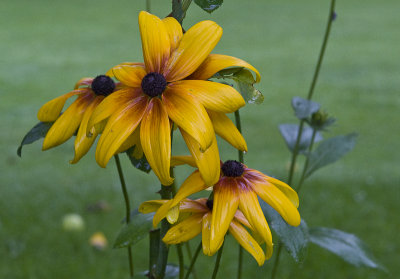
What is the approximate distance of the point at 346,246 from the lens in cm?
99

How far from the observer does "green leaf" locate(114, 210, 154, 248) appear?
699 mm

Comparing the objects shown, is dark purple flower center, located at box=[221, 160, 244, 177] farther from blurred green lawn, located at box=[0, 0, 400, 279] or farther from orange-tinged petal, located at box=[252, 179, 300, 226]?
blurred green lawn, located at box=[0, 0, 400, 279]

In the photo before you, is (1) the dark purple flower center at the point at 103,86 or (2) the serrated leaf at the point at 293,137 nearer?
(1) the dark purple flower center at the point at 103,86

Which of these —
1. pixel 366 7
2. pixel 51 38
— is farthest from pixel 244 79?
pixel 366 7

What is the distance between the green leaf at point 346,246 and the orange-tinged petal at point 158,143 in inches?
23.2

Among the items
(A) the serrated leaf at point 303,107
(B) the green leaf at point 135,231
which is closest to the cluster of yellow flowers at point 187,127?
(B) the green leaf at point 135,231

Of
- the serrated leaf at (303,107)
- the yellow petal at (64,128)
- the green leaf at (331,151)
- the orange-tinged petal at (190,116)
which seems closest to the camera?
the orange-tinged petal at (190,116)

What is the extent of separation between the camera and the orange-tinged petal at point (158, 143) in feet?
1.50

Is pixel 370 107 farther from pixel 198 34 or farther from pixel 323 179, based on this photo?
pixel 198 34

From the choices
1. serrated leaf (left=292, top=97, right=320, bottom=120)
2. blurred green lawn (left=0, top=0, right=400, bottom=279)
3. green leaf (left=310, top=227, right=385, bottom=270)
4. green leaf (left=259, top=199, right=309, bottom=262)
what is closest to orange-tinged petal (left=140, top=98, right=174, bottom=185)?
green leaf (left=259, top=199, right=309, bottom=262)

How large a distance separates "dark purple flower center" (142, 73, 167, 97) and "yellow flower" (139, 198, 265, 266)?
0.12m

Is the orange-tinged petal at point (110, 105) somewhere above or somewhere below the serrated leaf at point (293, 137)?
above

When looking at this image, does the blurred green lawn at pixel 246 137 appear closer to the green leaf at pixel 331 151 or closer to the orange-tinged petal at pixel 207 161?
the green leaf at pixel 331 151

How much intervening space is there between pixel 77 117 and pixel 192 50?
163mm
